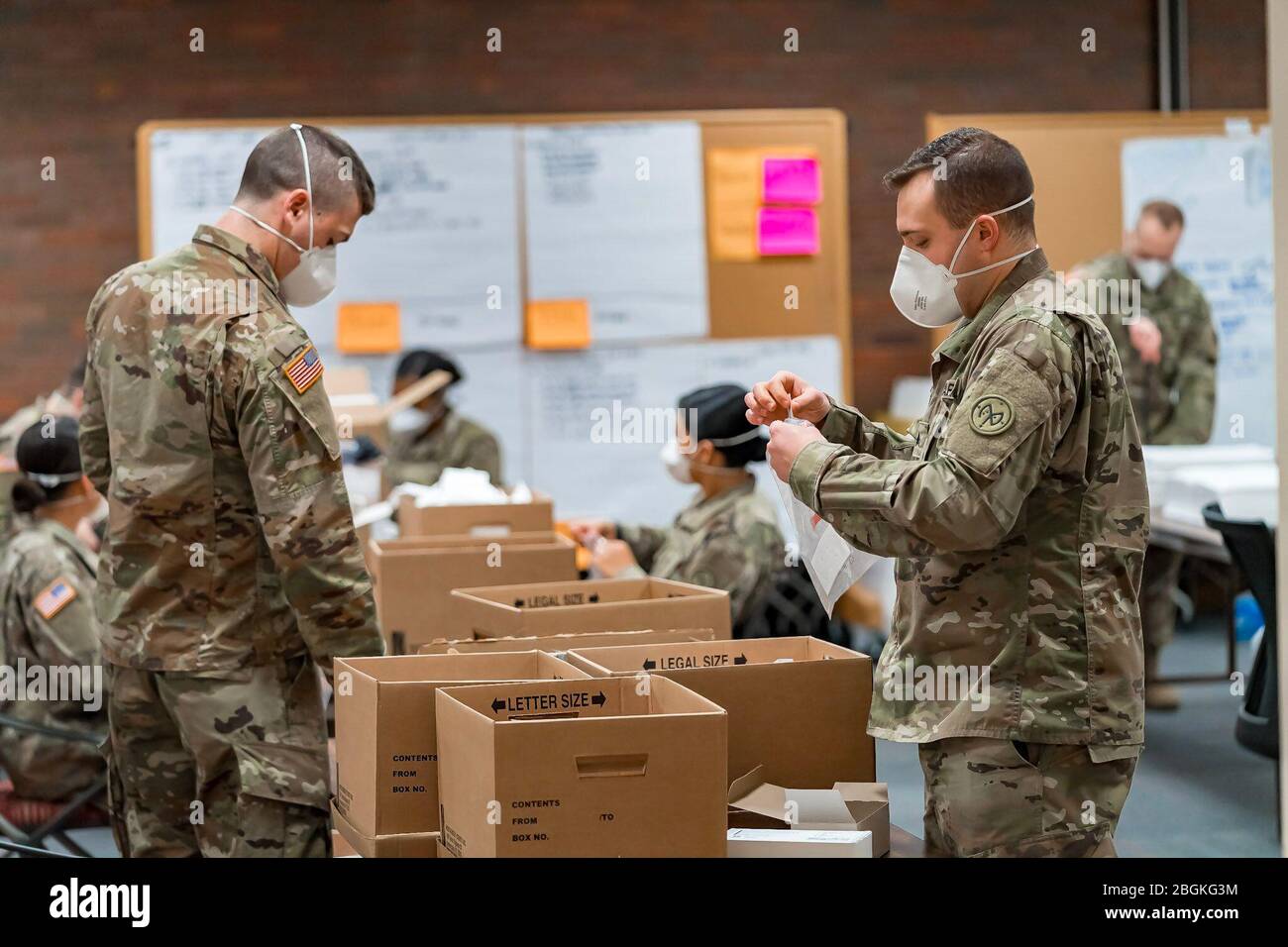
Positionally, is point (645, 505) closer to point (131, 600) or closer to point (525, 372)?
point (525, 372)

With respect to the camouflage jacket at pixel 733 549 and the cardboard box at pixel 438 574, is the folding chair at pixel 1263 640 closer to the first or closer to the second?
the camouflage jacket at pixel 733 549

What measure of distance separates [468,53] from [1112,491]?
17.0 ft

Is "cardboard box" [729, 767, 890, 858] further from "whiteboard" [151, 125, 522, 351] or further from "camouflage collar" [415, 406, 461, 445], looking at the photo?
"whiteboard" [151, 125, 522, 351]

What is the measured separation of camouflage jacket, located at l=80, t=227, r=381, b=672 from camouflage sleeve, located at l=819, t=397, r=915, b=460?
0.77 metres

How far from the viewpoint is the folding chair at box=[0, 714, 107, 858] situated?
2.59 m

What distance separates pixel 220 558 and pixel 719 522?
1504 mm

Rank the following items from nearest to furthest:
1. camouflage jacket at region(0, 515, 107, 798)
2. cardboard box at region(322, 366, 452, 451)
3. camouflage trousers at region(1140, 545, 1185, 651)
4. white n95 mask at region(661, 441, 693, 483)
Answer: camouflage jacket at region(0, 515, 107, 798)
white n95 mask at region(661, 441, 693, 483)
cardboard box at region(322, 366, 452, 451)
camouflage trousers at region(1140, 545, 1185, 651)

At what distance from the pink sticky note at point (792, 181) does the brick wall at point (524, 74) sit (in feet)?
1.10

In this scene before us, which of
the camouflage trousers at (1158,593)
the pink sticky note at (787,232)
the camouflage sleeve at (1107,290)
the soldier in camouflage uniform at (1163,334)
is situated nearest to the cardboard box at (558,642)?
the camouflage trousers at (1158,593)

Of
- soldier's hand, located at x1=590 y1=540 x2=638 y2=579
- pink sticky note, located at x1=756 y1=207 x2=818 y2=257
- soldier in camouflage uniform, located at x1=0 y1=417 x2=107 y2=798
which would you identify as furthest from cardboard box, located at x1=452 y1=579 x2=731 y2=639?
pink sticky note, located at x1=756 y1=207 x2=818 y2=257

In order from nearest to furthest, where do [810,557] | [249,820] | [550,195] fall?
1. [810,557]
2. [249,820]
3. [550,195]
